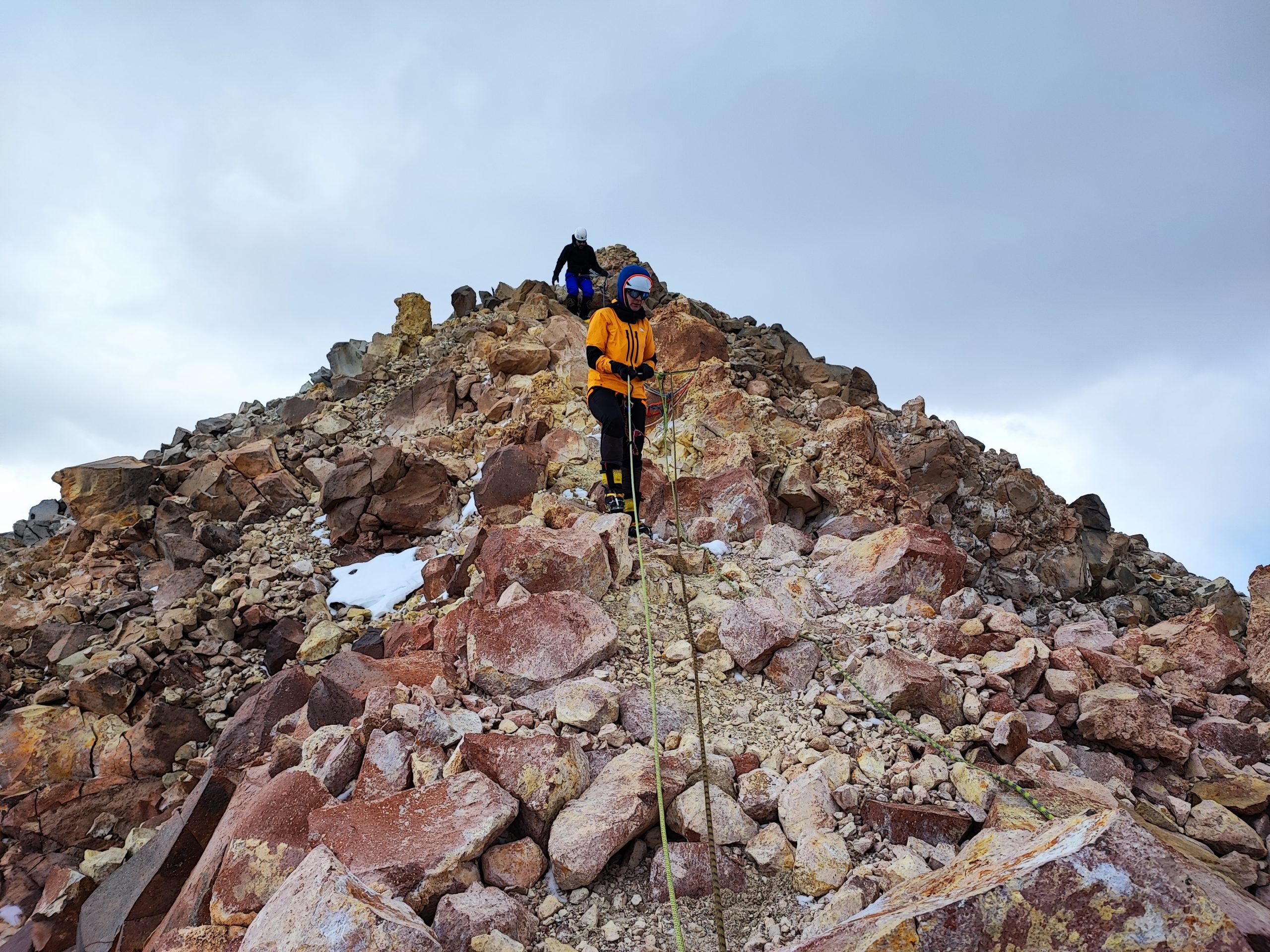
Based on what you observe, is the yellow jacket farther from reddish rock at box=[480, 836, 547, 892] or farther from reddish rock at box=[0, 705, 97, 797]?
reddish rock at box=[0, 705, 97, 797]

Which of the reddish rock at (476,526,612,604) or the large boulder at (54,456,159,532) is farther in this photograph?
the large boulder at (54,456,159,532)

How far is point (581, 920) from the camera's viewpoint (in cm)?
316

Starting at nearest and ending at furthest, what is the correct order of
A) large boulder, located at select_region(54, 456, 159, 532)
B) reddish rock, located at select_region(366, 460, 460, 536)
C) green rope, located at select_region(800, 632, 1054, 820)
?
green rope, located at select_region(800, 632, 1054, 820) → reddish rock, located at select_region(366, 460, 460, 536) → large boulder, located at select_region(54, 456, 159, 532)

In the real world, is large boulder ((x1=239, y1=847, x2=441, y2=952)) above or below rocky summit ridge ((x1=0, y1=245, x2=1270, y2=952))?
below

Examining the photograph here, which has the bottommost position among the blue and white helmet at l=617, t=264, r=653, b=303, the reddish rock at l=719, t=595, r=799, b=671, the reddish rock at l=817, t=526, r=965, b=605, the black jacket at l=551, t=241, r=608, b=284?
the reddish rock at l=719, t=595, r=799, b=671

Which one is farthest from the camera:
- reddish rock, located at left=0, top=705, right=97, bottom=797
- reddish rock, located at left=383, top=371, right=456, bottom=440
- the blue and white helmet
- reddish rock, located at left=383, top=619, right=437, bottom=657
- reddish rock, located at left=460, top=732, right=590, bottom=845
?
reddish rock, located at left=383, top=371, right=456, bottom=440

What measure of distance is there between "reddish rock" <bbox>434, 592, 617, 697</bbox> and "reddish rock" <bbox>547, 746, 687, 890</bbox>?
3.87ft

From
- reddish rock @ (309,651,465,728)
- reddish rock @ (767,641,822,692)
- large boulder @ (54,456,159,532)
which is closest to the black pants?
reddish rock @ (767,641,822,692)

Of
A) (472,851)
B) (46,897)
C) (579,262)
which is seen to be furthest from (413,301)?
(472,851)

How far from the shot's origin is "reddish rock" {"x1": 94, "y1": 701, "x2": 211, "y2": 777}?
780cm

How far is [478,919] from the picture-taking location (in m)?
2.94

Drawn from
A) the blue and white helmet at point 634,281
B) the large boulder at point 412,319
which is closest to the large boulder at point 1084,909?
the blue and white helmet at point 634,281

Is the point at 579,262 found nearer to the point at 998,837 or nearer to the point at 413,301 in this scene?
the point at 413,301

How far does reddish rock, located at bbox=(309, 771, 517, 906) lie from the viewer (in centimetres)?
318
